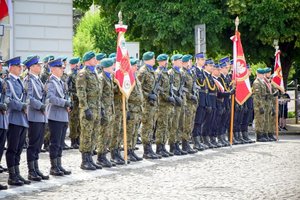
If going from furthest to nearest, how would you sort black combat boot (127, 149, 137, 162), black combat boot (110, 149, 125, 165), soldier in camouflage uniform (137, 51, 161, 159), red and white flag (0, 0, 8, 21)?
soldier in camouflage uniform (137, 51, 161, 159), black combat boot (127, 149, 137, 162), black combat boot (110, 149, 125, 165), red and white flag (0, 0, 8, 21)

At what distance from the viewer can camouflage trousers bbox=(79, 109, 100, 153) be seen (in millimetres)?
13891

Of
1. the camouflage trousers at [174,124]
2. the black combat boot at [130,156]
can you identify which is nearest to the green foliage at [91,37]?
the camouflage trousers at [174,124]

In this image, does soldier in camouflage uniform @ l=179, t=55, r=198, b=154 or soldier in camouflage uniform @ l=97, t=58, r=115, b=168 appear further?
soldier in camouflage uniform @ l=179, t=55, r=198, b=154

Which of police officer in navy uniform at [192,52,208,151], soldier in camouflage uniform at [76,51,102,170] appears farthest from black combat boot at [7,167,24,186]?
police officer in navy uniform at [192,52,208,151]

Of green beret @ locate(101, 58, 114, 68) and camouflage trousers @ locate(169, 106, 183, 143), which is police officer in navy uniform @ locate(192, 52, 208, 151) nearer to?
camouflage trousers @ locate(169, 106, 183, 143)

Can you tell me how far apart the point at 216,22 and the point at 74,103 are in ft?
34.1

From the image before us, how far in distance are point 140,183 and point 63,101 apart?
1.97m

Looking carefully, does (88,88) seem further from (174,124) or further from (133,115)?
(174,124)

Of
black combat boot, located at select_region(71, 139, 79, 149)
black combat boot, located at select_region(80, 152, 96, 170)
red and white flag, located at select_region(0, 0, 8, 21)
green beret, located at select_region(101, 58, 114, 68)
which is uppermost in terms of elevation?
red and white flag, located at select_region(0, 0, 8, 21)

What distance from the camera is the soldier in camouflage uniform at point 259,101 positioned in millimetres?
21578

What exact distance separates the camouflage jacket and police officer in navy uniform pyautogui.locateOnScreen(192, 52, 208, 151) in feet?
15.6

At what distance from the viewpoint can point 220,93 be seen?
64.1 ft

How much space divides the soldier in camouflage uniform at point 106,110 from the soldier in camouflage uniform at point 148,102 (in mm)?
1566

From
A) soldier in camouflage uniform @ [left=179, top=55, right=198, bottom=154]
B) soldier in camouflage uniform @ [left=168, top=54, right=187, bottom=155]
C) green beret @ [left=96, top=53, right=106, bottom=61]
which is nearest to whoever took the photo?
green beret @ [left=96, top=53, right=106, bottom=61]
